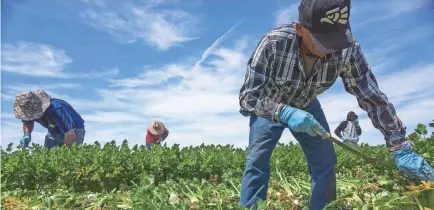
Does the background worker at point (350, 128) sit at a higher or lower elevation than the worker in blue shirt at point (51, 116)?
higher

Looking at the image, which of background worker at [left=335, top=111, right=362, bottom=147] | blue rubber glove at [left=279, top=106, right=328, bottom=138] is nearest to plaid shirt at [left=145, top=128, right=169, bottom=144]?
background worker at [left=335, top=111, right=362, bottom=147]

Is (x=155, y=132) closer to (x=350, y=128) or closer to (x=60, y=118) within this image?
(x=60, y=118)

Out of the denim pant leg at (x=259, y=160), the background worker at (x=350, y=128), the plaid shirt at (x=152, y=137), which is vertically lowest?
the denim pant leg at (x=259, y=160)

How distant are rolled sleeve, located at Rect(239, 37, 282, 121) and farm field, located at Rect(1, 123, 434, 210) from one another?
768 mm

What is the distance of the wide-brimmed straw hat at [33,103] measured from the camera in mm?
8141

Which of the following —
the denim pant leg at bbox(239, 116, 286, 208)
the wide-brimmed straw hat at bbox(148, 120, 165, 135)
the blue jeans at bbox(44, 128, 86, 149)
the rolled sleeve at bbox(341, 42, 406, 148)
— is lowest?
the denim pant leg at bbox(239, 116, 286, 208)

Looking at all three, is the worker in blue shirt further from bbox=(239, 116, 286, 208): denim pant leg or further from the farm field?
bbox=(239, 116, 286, 208): denim pant leg

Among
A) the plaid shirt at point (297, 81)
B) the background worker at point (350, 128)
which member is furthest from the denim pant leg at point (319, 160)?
the background worker at point (350, 128)

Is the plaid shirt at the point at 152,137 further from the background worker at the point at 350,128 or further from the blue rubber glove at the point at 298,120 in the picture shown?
the blue rubber glove at the point at 298,120

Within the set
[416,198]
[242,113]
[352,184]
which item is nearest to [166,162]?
[352,184]

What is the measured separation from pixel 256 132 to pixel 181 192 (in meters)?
1.36

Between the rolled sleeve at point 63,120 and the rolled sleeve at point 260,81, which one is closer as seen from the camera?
the rolled sleeve at point 260,81

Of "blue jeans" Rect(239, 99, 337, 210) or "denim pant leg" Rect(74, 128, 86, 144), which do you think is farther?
"denim pant leg" Rect(74, 128, 86, 144)

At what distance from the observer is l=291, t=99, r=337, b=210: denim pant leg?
12.4ft
